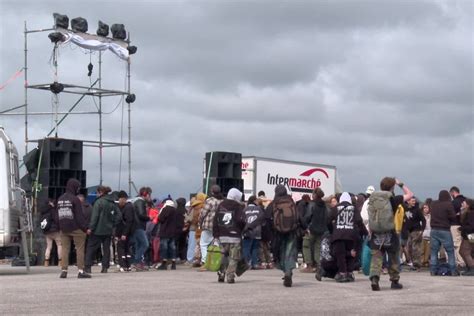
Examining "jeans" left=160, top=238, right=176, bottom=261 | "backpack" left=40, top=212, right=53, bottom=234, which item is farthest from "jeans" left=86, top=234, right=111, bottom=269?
"backpack" left=40, top=212, right=53, bottom=234

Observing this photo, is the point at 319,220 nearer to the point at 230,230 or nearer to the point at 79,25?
the point at 230,230

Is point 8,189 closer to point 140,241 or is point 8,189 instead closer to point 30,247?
point 140,241

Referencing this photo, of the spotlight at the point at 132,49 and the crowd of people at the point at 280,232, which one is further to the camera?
the spotlight at the point at 132,49

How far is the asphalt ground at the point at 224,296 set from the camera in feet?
42.2

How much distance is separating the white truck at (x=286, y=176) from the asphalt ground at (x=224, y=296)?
1855cm

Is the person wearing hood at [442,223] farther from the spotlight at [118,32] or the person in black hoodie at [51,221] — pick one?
the spotlight at [118,32]

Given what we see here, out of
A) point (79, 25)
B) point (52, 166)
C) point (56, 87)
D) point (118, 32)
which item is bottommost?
point (52, 166)

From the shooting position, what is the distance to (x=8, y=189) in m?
20.8

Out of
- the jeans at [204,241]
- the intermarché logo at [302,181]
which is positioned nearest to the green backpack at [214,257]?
the jeans at [204,241]

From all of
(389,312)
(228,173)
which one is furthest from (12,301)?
(228,173)

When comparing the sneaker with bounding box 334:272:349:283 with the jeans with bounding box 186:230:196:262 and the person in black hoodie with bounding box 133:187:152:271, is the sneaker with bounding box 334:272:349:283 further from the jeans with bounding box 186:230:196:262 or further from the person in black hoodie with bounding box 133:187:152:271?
the jeans with bounding box 186:230:196:262

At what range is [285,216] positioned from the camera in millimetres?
17109

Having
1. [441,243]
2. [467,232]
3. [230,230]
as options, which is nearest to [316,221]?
[441,243]

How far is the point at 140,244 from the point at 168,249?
3.11 feet
